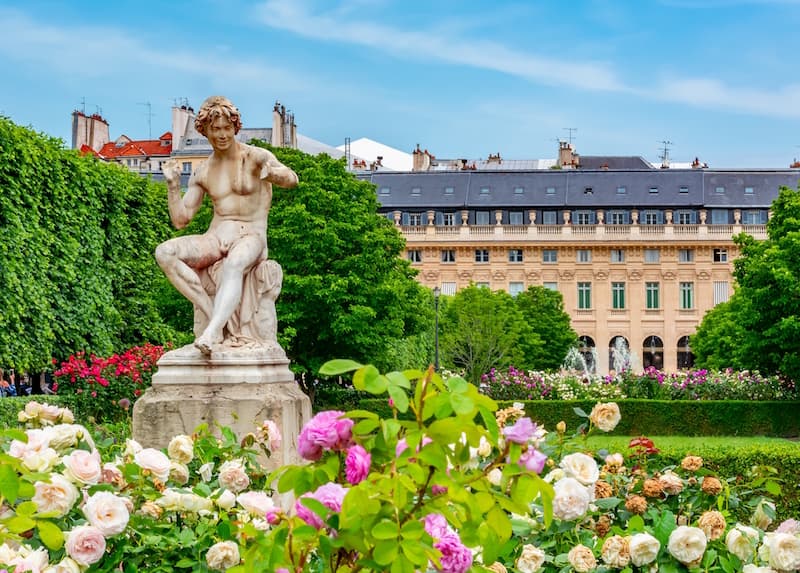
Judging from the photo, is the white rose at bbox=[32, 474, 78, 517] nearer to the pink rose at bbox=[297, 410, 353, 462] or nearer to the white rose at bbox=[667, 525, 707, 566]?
the pink rose at bbox=[297, 410, 353, 462]

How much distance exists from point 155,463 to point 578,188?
2405 inches

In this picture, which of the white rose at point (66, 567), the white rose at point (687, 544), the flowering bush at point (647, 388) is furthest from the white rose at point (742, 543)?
the flowering bush at point (647, 388)

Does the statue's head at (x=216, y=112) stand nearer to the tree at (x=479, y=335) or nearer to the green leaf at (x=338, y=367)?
the green leaf at (x=338, y=367)

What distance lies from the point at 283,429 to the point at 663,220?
58.2m

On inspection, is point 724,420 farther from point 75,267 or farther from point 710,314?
point 710,314

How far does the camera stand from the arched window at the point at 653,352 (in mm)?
64688

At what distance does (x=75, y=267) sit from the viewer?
20781 mm

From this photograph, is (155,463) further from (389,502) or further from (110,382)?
(110,382)

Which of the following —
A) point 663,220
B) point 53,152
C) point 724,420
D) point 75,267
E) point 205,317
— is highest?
point 663,220

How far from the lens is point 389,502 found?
7.04ft

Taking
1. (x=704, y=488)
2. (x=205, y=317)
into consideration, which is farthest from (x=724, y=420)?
(x=704, y=488)

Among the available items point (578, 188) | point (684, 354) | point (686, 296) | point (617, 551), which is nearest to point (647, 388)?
point (617, 551)

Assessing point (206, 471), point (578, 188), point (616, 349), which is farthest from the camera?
point (616, 349)

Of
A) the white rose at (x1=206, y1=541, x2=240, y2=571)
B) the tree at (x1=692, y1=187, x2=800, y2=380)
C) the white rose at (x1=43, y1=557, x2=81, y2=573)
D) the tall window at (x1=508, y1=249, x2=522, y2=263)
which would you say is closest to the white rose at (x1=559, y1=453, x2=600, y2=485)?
the white rose at (x1=206, y1=541, x2=240, y2=571)
